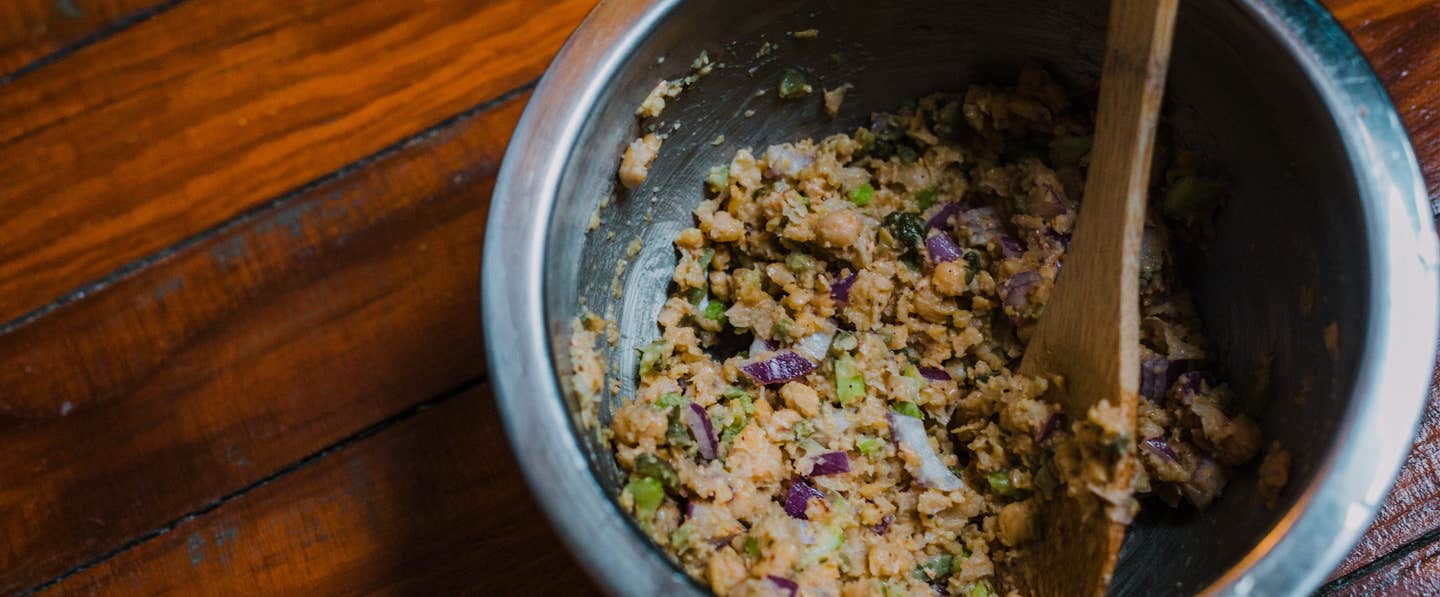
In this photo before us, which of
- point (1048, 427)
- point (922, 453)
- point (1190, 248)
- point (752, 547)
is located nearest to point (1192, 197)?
point (1190, 248)

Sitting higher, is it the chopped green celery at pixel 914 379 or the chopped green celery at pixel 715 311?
the chopped green celery at pixel 715 311

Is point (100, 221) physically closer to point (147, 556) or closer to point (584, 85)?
point (147, 556)

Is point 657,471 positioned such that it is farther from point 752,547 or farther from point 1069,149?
point 1069,149

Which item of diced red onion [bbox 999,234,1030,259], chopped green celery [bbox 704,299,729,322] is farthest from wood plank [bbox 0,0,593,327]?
diced red onion [bbox 999,234,1030,259]

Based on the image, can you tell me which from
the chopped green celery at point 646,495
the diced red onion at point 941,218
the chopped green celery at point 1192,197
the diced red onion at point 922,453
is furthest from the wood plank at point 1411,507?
the chopped green celery at point 646,495

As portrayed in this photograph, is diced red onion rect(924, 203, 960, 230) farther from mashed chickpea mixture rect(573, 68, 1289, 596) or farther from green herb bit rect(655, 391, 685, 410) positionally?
green herb bit rect(655, 391, 685, 410)

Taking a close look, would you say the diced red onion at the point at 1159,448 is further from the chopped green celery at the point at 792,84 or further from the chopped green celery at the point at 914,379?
the chopped green celery at the point at 792,84
